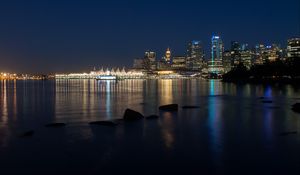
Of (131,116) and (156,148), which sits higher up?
(131,116)

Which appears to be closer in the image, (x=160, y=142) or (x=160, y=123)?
(x=160, y=142)

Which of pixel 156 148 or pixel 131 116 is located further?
pixel 131 116

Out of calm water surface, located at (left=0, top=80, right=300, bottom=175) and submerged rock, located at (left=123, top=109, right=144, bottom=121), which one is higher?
submerged rock, located at (left=123, top=109, right=144, bottom=121)

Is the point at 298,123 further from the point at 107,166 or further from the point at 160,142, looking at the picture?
the point at 107,166

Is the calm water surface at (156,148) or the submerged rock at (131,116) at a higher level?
the submerged rock at (131,116)

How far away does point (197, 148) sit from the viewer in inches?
623

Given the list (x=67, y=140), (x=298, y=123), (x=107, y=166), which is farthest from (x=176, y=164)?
(x=298, y=123)

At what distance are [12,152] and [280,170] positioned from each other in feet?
36.7

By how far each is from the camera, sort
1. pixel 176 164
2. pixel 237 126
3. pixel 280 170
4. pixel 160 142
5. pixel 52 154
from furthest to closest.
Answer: pixel 237 126 < pixel 160 142 < pixel 52 154 < pixel 176 164 < pixel 280 170

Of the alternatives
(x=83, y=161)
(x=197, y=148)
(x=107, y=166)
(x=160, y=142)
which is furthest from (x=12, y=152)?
(x=197, y=148)

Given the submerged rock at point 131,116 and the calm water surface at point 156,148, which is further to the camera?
the submerged rock at point 131,116

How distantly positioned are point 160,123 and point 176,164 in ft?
31.6

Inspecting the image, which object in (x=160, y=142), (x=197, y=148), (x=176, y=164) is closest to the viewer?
(x=176, y=164)

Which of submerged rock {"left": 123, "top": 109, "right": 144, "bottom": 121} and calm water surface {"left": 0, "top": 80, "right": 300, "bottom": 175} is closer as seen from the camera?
calm water surface {"left": 0, "top": 80, "right": 300, "bottom": 175}
